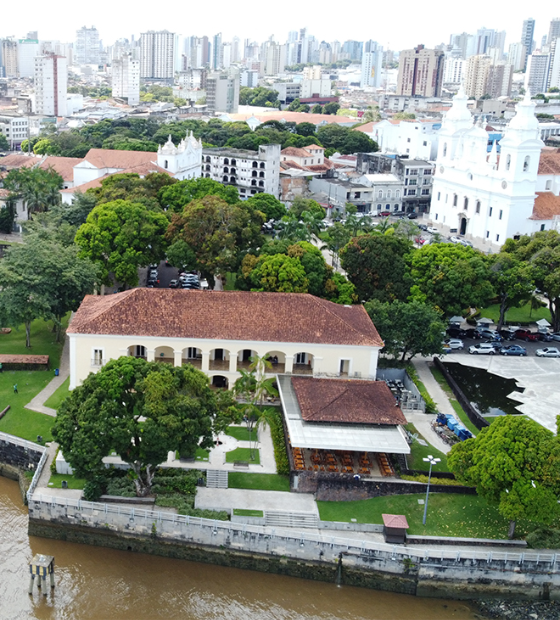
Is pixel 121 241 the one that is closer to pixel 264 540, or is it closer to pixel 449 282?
pixel 449 282

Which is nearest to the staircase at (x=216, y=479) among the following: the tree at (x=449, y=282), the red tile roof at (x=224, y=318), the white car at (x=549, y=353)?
the red tile roof at (x=224, y=318)

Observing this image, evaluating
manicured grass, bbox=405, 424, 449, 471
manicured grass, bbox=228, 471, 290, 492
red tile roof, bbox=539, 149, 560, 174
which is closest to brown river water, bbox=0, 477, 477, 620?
manicured grass, bbox=228, 471, 290, 492

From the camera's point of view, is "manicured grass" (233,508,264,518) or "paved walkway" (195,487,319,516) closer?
"manicured grass" (233,508,264,518)

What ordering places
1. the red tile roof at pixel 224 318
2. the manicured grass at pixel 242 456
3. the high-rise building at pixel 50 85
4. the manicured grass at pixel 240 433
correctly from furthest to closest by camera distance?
1. the high-rise building at pixel 50 85
2. the red tile roof at pixel 224 318
3. the manicured grass at pixel 240 433
4. the manicured grass at pixel 242 456

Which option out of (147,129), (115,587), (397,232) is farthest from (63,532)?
(147,129)

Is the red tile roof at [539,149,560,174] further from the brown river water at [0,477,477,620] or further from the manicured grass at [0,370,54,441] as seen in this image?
the brown river water at [0,477,477,620]

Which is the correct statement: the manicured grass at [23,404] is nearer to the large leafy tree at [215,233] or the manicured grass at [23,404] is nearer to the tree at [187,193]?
the large leafy tree at [215,233]

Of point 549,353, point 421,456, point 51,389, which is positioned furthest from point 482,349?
point 51,389
